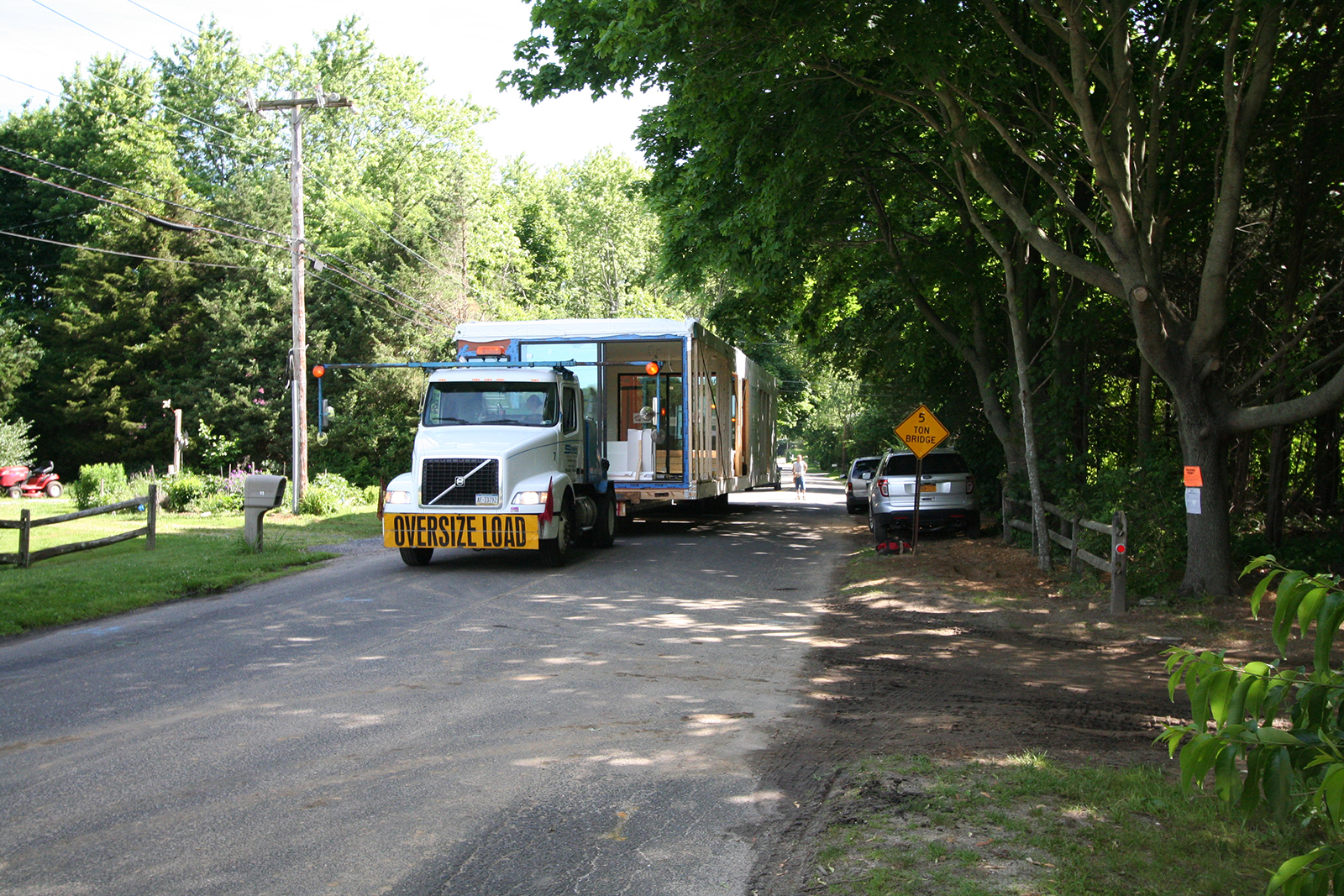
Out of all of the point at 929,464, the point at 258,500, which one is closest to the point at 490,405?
the point at 258,500

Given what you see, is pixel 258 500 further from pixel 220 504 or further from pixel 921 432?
pixel 921 432

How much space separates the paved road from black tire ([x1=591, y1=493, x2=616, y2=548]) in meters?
5.40

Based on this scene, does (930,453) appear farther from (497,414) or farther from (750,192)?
(497,414)

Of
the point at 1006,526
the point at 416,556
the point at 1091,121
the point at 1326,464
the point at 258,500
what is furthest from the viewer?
the point at 1006,526

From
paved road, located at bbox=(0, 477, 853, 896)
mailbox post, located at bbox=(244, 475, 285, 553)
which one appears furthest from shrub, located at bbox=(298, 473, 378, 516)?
paved road, located at bbox=(0, 477, 853, 896)

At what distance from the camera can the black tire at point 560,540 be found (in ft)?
48.8

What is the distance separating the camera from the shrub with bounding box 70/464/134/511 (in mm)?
25875

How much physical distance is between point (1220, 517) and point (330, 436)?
3968 centimetres

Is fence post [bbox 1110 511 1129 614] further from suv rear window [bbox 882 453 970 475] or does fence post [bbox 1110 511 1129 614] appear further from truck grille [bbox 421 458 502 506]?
suv rear window [bbox 882 453 970 475]

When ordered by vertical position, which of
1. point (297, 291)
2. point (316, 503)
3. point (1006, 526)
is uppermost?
point (297, 291)

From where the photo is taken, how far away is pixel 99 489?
2642cm

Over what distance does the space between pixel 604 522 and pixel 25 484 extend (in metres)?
27.7

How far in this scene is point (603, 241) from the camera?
57000mm

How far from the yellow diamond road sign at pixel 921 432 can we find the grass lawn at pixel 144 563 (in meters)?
9.51
